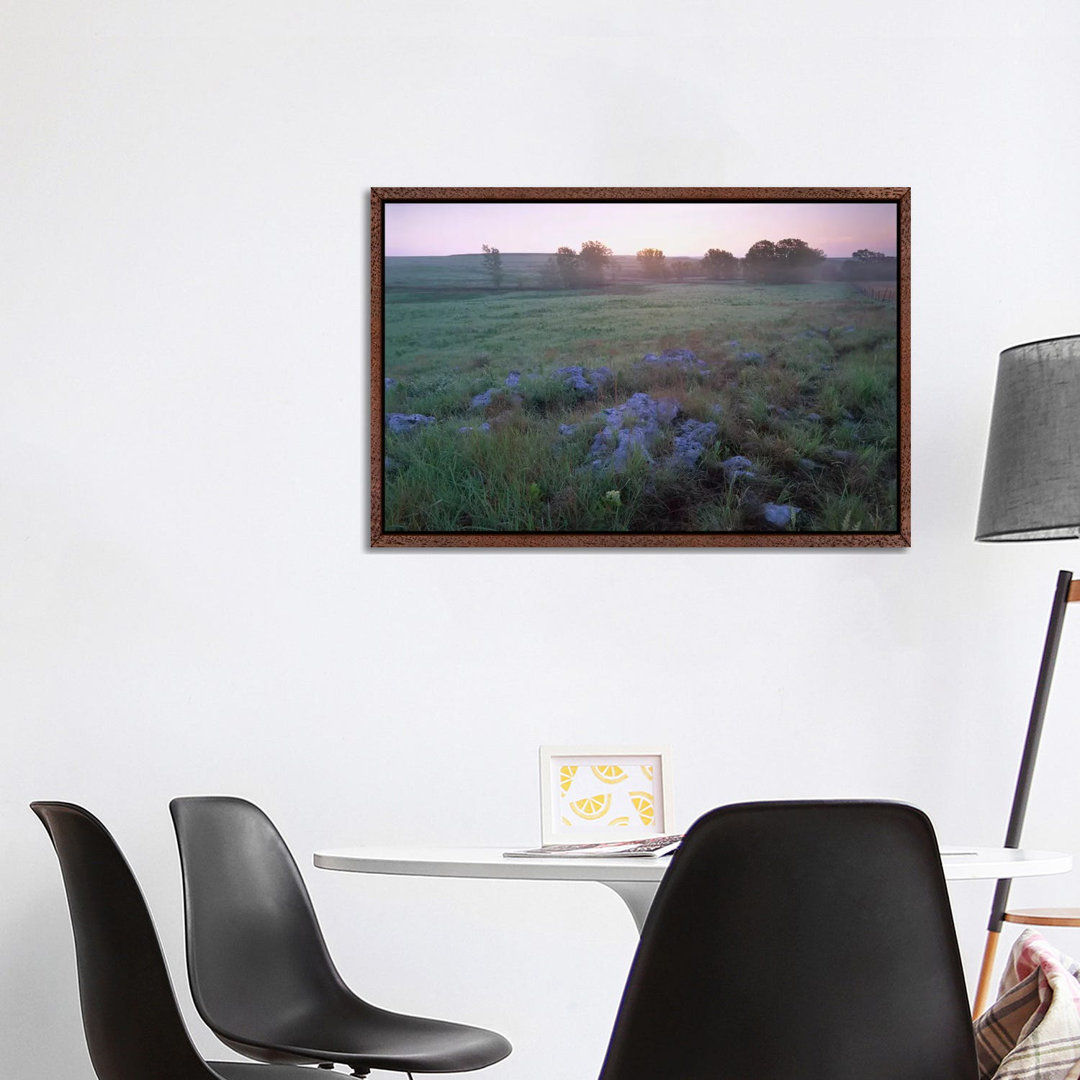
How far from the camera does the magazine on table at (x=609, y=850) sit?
1.74 meters

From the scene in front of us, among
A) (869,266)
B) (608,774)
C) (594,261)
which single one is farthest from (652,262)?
(608,774)

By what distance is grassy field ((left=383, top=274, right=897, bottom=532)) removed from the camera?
2906 mm

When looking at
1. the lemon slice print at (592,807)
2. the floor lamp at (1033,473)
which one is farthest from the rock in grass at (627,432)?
the lemon slice print at (592,807)

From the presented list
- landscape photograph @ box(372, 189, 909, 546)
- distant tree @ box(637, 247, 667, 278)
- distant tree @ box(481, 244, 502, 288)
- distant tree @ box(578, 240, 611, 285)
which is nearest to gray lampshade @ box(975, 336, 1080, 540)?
landscape photograph @ box(372, 189, 909, 546)

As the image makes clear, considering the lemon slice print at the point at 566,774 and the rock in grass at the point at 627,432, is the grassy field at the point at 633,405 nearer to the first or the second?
the rock in grass at the point at 627,432

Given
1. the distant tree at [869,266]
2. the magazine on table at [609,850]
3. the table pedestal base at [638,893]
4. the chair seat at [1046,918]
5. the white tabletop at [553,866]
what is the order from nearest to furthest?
the white tabletop at [553,866] < the magazine on table at [609,850] < the table pedestal base at [638,893] < the chair seat at [1046,918] < the distant tree at [869,266]

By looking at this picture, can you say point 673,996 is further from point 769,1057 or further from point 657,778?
point 657,778

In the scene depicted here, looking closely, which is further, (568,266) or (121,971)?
(568,266)

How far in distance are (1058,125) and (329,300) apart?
1746mm

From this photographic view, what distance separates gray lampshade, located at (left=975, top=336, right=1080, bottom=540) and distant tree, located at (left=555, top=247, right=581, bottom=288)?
0.97m

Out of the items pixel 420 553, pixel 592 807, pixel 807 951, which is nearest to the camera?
pixel 807 951

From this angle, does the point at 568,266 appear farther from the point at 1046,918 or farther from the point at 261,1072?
the point at 261,1072

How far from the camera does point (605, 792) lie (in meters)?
2.08

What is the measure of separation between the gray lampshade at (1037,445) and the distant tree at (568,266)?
97cm
